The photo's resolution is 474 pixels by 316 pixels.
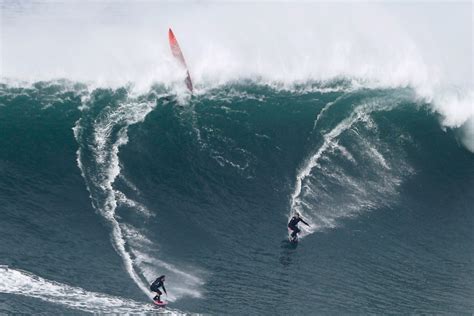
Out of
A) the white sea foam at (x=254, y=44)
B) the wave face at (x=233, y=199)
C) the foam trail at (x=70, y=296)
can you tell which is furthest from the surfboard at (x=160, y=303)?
the white sea foam at (x=254, y=44)

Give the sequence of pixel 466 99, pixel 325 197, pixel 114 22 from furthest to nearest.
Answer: pixel 114 22 < pixel 466 99 < pixel 325 197

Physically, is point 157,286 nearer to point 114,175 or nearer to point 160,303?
point 160,303

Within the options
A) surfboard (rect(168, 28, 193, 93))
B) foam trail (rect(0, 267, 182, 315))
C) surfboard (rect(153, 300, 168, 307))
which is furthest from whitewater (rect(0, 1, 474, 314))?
surfboard (rect(168, 28, 193, 93))

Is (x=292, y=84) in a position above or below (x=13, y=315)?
above

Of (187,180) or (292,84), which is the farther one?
(292,84)

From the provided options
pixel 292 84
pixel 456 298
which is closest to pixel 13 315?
pixel 456 298

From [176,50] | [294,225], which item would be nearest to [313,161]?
[294,225]

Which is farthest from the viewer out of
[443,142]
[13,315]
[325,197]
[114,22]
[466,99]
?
[114,22]

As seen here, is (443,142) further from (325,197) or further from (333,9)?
(333,9)
